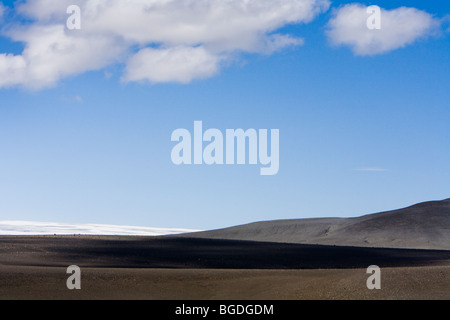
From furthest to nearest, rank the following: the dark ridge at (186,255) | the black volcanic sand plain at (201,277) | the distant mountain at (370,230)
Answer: the distant mountain at (370,230) < the dark ridge at (186,255) < the black volcanic sand plain at (201,277)

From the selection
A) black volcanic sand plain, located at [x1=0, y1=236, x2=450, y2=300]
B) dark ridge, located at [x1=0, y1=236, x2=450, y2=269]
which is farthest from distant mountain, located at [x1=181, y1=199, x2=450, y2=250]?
black volcanic sand plain, located at [x1=0, y1=236, x2=450, y2=300]

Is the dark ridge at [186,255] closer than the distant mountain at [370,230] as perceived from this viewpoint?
Yes

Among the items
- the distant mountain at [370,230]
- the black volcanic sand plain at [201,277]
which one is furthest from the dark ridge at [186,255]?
the distant mountain at [370,230]

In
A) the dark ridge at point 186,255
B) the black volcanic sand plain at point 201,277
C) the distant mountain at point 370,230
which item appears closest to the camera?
the black volcanic sand plain at point 201,277

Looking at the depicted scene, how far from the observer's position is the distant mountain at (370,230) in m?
51.9

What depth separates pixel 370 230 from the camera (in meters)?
56.2

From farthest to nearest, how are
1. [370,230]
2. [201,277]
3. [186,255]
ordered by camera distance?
1. [370,230]
2. [186,255]
3. [201,277]

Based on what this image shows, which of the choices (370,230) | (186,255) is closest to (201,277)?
(186,255)

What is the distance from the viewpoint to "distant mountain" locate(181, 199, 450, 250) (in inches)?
2045

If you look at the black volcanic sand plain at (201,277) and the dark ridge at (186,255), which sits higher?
the dark ridge at (186,255)

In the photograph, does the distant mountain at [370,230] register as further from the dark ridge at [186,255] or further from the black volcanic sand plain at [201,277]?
the black volcanic sand plain at [201,277]

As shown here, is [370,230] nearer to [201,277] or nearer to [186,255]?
[186,255]
